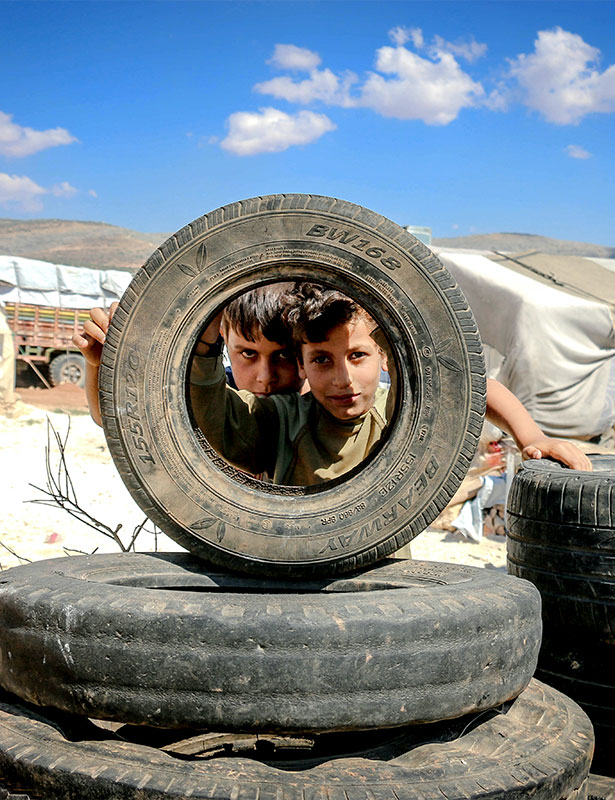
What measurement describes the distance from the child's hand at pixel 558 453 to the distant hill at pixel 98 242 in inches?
1911

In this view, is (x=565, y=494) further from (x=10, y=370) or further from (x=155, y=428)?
(x=10, y=370)

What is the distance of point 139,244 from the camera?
61.4 meters

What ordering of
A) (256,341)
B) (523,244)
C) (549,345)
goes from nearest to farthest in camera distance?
(256,341) → (549,345) → (523,244)

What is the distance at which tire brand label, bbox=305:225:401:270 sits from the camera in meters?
2.04

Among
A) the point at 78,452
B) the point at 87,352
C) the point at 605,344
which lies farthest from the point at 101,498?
the point at 605,344

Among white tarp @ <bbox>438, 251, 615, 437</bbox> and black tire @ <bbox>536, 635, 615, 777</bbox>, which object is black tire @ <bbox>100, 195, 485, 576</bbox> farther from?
white tarp @ <bbox>438, 251, 615, 437</bbox>

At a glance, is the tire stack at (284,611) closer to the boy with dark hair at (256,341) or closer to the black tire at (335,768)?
the black tire at (335,768)

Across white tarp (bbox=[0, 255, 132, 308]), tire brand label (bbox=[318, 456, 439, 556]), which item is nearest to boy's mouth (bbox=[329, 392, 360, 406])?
tire brand label (bbox=[318, 456, 439, 556])

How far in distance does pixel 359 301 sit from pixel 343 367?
1.58 feet

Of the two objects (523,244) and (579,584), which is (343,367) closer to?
(579,584)

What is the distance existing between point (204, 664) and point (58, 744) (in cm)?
38

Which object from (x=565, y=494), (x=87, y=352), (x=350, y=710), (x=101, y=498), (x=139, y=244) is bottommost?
(x=101, y=498)

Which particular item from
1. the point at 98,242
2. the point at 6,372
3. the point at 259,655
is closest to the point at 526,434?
the point at 259,655

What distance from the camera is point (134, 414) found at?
2068 mm
